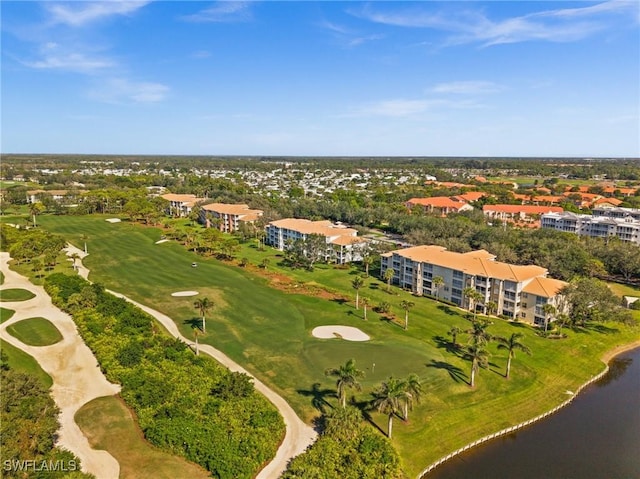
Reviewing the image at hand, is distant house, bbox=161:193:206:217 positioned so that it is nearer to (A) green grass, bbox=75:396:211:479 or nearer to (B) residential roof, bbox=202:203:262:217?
(B) residential roof, bbox=202:203:262:217

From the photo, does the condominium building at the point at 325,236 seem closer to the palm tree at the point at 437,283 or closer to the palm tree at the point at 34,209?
the palm tree at the point at 437,283

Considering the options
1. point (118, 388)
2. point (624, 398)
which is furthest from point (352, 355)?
point (624, 398)

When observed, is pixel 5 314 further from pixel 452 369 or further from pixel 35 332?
pixel 452 369

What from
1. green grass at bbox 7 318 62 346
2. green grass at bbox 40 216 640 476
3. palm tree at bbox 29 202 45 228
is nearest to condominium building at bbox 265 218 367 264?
green grass at bbox 40 216 640 476

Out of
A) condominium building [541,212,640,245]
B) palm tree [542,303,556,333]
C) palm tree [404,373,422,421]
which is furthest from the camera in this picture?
condominium building [541,212,640,245]

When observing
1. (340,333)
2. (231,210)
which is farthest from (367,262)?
(231,210)

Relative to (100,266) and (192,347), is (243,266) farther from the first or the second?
(192,347)

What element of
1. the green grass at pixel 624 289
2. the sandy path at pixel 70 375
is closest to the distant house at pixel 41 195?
the sandy path at pixel 70 375

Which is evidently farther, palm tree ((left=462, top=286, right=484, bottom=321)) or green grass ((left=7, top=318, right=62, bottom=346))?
palm tree ((left=462, top=286, right=484, bottom=321))
